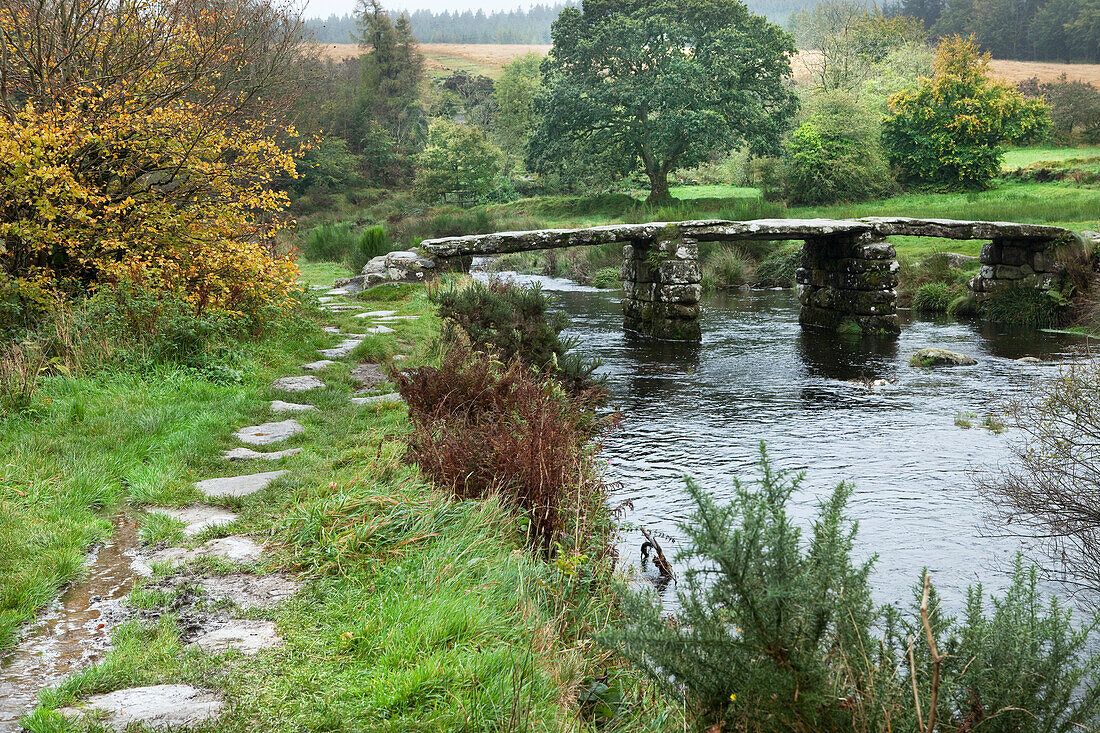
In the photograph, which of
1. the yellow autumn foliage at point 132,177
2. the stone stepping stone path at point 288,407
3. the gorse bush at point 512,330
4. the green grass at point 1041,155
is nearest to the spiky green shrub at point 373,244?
the gorse bush at point 512,330

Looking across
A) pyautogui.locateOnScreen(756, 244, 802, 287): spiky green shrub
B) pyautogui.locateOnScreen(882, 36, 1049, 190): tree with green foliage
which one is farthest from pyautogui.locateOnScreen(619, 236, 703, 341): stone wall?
pyautogui.locateOnScreen(882, 36, 1049, 190): tree with green foliage

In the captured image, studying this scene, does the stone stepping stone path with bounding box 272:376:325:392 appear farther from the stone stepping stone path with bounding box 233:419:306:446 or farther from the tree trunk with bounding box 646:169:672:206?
the tree trunk with bounding box 646:169:672:206

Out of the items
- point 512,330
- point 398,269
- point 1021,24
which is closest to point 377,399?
point 512,330

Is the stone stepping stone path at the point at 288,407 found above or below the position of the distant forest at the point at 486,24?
below

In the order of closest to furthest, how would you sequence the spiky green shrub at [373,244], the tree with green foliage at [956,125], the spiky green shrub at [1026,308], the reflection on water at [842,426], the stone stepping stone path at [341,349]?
the reflection on water at [842,426] < the stone stepping stone path at [341,349] < the spiky green shrub at [1026,308] < the spiky green shrub at [373,244] < the tree with green foliage at [956,125]

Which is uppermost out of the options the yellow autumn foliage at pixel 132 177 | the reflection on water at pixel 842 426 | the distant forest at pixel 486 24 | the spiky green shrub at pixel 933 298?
the distant forest at pixel 486 24

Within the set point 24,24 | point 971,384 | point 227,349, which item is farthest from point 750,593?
point 971,384

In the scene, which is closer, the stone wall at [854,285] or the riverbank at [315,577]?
the riverbank at [315,577]

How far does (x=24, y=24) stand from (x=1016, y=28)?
236 ft

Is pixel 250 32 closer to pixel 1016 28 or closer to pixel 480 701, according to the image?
pixel 480 701

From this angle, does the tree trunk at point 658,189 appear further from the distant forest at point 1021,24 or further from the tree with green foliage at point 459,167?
the distant forest at point 1021,24

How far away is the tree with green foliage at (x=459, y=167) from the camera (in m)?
42.0

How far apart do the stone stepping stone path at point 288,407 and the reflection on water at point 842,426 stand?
8.50 feet

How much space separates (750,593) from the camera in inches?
93.1
